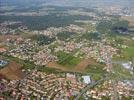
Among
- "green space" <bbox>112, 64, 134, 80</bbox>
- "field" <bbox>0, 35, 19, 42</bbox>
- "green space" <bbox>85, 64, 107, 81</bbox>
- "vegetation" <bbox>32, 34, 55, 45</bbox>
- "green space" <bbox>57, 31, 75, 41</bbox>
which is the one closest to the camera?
"green space" <bbox>112, 64, 134, 80</bbox>

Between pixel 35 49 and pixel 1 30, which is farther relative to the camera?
pixel 1 30

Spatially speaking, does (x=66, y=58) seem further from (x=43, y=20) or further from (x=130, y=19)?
(x=130, y=19)

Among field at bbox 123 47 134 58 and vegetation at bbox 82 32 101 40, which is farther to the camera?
vegetation at bbox 82 32 101 40

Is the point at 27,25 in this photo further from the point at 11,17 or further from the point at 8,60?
the point at 8,60

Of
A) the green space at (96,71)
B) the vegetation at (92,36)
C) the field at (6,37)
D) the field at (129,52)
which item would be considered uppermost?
the field at (6,37)

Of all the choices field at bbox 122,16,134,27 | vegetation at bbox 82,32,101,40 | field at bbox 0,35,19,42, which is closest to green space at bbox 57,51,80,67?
vegetation at bbox 82,32,101,40

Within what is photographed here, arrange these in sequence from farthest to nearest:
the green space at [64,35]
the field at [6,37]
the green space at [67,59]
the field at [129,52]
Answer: the green space at [64,35] < the field at [6,37] < the field at [129,52] < the green space at [67,59]

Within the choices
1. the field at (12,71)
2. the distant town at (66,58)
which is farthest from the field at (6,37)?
the field at (12,71)

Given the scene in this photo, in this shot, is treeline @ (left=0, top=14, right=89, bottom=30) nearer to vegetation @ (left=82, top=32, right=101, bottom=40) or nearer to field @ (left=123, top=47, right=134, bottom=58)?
vegetation @ (left=82, top=32, right=101, bottom=40)

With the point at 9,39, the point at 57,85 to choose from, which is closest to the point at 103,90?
the point at 57,85

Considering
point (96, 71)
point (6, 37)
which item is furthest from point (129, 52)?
point (6, 37)

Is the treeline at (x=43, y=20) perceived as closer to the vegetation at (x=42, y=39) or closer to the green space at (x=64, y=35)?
the green space at (x=64, y=35)
